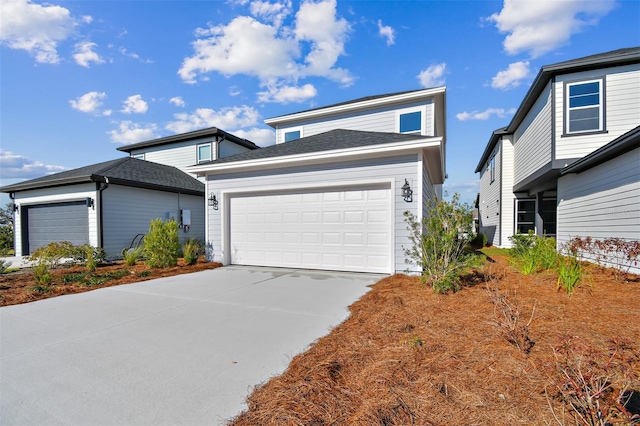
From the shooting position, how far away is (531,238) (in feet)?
25.9

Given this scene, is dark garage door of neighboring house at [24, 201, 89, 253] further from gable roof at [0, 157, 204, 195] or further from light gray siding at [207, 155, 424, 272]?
light gray siding at [207, 155, 424, 272]

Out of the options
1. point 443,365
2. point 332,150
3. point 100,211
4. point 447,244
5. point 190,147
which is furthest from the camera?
point 190,147

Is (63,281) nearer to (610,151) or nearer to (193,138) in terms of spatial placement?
(193,138)

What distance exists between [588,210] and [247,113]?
16.3 m

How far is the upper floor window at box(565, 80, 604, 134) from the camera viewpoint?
891cm

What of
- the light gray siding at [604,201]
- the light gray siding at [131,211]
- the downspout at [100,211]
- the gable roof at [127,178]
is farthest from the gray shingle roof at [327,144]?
the light gray siding at [131,211]

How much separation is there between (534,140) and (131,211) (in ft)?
54.7

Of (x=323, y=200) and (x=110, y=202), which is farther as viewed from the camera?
(x=110, y=202)

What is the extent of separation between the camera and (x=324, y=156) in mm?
7242

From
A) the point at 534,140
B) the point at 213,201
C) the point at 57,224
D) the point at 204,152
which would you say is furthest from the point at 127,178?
the point at 534,140

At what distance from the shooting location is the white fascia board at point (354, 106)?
35.9 ft

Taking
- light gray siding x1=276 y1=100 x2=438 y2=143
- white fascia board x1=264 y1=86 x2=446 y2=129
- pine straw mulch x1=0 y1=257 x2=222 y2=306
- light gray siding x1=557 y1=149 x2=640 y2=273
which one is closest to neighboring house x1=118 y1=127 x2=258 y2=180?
white fascia board x1=264 y1=86 x2=446 y2=129

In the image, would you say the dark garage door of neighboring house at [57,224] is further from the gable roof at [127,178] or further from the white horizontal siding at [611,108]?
the white horizontal siding at [611,108]

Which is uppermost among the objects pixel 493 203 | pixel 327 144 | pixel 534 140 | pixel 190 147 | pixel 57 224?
pixel 190 147
